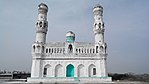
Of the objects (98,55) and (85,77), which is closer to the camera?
(85,77)

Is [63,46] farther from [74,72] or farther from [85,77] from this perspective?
[85,77]

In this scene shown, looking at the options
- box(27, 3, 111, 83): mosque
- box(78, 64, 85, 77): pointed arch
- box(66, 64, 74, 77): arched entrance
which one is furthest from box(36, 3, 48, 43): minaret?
box(78, 64, 85, 77): pointed arch

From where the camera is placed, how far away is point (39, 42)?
34.9 m

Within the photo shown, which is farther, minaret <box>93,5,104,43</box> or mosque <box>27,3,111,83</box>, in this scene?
minaret <box>93,5,104,43</box>

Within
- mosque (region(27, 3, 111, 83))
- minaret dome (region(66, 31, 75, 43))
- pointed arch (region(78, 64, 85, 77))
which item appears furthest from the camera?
minaret dome (region(66, 31, 75, 43))

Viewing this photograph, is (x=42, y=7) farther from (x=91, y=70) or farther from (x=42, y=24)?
(x=91, y=70)

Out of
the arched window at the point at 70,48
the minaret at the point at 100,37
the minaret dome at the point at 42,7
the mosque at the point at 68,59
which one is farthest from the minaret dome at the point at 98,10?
the minaret dome at the point at 42,7

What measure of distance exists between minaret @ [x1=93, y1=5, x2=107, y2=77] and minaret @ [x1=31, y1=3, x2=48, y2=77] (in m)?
11.4

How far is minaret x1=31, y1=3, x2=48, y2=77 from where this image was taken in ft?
110

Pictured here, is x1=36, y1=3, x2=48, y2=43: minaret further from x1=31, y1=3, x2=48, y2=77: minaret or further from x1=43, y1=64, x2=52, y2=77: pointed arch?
x1=43, y1=64, x2=52, y2=77: pointed arch

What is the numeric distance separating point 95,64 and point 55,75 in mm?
8686

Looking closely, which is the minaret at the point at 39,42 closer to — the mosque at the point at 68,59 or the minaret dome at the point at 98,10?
the mosque at the point at 68,59

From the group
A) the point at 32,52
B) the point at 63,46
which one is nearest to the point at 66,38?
the point at 63,46

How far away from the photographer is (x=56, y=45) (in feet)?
117
